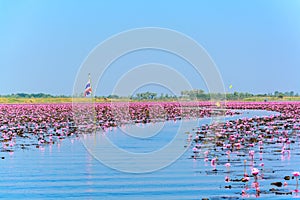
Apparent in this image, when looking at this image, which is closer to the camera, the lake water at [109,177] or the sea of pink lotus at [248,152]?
the lake water at [109,177]

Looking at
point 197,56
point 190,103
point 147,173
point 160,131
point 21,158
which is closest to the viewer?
point 147,173

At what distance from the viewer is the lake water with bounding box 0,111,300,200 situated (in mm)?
12492

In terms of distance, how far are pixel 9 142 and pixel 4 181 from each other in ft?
30.0

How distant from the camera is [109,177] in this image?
14.6 meters

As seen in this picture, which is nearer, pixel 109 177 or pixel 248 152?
pixel 109 177

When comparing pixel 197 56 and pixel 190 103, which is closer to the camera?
pixel 197 56

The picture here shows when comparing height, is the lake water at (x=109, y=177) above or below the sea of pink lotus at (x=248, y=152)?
below

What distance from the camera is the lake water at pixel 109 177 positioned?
492 inches

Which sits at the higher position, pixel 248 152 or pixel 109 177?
pixel 248 152

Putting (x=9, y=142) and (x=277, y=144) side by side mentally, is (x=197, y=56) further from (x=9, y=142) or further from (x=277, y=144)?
(x=9, y=142)

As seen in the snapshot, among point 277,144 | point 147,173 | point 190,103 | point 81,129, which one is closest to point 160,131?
point 81,129

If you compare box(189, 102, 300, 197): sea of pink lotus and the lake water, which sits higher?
box(189, 102, 300, 197): sea of pink lotus

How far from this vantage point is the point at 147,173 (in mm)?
15516

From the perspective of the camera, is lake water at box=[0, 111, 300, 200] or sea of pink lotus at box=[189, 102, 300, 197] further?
sea of pink lotus at box=[189, 102, 300, 197]
